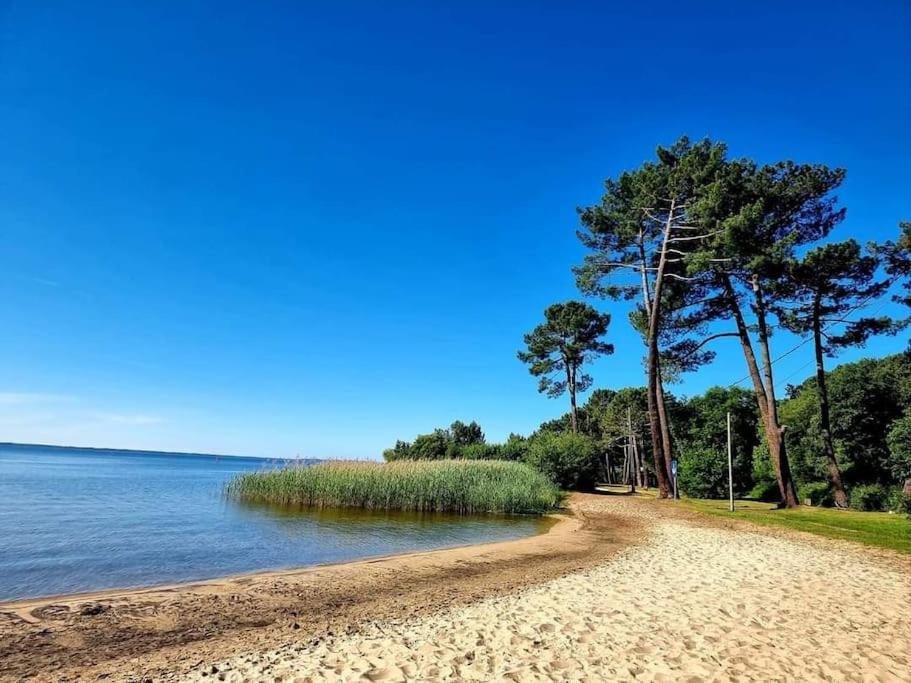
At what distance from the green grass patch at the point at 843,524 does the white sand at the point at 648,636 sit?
3899 millimetres

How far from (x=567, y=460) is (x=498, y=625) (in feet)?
70.2

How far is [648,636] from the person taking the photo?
4.93 metres

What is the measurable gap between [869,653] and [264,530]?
1192 cm

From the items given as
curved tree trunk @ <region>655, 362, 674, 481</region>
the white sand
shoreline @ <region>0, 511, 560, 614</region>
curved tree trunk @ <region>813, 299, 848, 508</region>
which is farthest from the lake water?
curved tree trunk @ <region>813, 299, 848, 508</region>

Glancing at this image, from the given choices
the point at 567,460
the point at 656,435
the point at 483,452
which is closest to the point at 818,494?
the point at 656,435

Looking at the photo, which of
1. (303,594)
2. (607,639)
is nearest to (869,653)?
(607,639)

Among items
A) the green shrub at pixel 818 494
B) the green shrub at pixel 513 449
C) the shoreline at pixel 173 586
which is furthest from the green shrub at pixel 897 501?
the green shrub at pixel 513 449

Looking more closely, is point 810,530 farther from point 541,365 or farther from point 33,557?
point 541,365

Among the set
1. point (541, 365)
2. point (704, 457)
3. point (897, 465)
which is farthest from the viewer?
point (541, 365)

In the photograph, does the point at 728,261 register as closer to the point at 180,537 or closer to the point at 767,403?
the point at 767,403

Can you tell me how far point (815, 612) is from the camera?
5.82 metres

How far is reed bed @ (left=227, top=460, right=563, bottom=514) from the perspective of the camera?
17.7 meters

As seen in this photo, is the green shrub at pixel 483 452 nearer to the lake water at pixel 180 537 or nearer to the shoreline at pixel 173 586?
the lake water at pixel 180 537

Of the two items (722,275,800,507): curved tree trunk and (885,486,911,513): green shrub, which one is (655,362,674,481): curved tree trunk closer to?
(722,275,800,507): curved tree trunk
